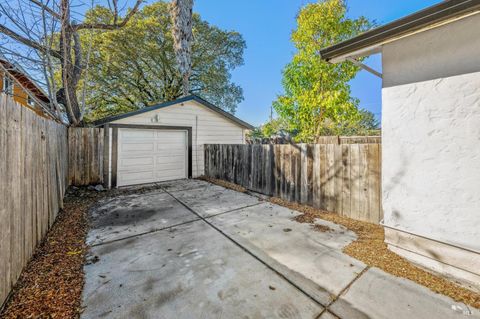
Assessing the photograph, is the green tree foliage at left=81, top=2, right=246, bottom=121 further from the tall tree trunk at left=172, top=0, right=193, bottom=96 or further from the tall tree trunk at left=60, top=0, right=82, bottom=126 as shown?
the tall tree trunk at left=60, top=0, right=82, bottom=126

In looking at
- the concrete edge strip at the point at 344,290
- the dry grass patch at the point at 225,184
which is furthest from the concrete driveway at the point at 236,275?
the dry grass patch at the point at 225,184

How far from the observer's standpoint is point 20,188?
215cm

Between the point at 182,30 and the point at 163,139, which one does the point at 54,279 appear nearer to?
the point at 163,139

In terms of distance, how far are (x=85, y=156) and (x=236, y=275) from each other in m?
6.24

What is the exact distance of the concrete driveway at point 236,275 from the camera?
5.66 ft

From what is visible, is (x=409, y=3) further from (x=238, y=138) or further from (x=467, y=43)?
(x=238, y=138)

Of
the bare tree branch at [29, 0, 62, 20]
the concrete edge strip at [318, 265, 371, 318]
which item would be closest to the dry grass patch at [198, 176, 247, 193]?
the concrete edge strip at [318, 265, 371, 318]

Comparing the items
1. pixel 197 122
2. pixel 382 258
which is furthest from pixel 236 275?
pixel 197 122

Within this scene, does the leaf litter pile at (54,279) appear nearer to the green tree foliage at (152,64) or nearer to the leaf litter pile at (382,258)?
the leaf litter pile at (382,258)

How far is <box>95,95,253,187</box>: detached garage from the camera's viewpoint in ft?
21.6

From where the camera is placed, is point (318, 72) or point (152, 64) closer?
point (318, 72)

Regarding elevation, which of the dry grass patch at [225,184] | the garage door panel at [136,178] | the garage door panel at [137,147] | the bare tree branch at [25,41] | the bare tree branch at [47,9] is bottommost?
the dry grass patch at [225,184]

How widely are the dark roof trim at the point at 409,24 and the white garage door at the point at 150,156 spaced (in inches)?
242

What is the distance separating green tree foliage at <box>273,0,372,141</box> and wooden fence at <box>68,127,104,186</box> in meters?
6.83
